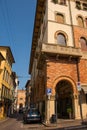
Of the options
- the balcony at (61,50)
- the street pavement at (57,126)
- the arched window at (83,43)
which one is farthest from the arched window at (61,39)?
the street pavement at (57,126)

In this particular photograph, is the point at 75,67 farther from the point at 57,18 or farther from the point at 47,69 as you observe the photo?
the point at 57,18

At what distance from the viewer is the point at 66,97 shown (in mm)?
20750

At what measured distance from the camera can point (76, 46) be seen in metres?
20.4

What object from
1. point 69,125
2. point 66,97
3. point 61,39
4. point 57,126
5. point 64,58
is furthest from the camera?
point 66,97

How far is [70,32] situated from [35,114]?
12225 millimetres

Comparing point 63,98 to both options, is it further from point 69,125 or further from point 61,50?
point 69,125

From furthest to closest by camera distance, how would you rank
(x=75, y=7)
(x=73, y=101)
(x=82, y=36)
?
(x=75, y=7)
(x=82, y=36)
(x=73, y=101)

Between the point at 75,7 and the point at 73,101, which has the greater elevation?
the point at 75,7

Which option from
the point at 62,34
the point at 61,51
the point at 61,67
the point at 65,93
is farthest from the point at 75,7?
the point at 65,93

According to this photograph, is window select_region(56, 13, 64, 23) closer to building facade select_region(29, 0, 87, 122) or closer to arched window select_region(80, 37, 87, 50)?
building facade select_region(29, 0, 87, 122)

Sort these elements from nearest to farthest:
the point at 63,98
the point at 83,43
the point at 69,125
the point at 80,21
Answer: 1. the point at 69,125
2. the point at 83,43
3. the point at 63,98
4. the point at 80,21

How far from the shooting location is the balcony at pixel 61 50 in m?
17.9

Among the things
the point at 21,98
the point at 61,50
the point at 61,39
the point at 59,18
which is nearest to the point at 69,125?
the point at 61,50

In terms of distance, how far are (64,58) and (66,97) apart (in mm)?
5743
